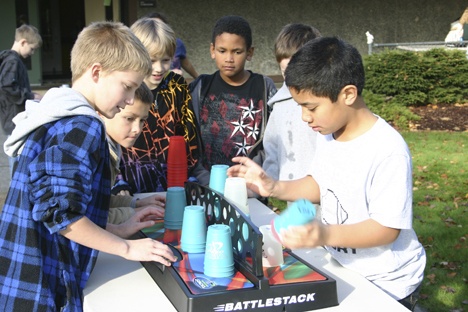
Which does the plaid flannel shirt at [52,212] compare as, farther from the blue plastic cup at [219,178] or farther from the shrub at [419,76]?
the shrub at [419,76]

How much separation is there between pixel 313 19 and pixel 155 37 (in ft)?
41.6

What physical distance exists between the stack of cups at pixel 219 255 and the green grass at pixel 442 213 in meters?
2.81

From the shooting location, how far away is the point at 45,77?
15312 millimetres

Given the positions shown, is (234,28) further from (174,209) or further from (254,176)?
(174,209)

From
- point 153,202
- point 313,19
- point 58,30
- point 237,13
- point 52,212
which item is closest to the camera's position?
point 52,212

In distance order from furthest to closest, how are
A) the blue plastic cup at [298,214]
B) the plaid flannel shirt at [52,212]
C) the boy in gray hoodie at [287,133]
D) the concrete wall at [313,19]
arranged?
the concrete wall at [313,19], the boy in gray hoodie at [287,133], the plaid flannel shirt at [52,212], the blue plastic cup at [298,214]

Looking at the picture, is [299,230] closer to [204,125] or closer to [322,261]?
[322,261]

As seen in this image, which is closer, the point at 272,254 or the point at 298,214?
the point at 298,214

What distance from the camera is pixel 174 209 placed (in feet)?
8.40

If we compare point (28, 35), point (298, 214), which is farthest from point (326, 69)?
point (28, 35)

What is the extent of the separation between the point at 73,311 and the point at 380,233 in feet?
3.57

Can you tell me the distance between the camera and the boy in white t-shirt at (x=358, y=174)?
6.86 ft

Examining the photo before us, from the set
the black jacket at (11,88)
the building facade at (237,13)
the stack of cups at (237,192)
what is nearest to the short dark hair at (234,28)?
the stack of cups at (237,192)

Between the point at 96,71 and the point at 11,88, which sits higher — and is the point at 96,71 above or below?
above
